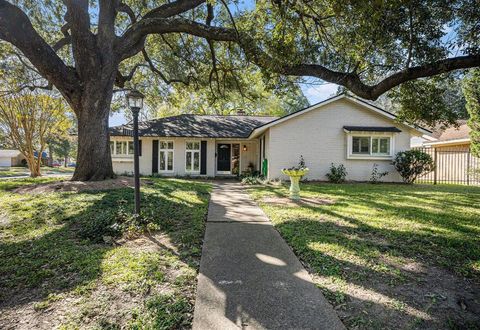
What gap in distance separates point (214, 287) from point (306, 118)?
12.0 meters

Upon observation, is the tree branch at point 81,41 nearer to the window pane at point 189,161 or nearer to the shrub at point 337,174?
the window pane at point 189,161

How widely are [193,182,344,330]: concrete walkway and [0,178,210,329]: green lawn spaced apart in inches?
7.8

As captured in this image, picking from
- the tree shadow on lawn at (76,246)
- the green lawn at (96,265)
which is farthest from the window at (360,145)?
the green lawn at (96,265)

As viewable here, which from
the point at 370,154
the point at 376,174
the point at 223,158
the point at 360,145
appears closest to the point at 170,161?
the point at 223,158

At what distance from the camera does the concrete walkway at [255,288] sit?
230cm

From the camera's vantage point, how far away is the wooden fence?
1464 cm

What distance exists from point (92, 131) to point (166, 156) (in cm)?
842

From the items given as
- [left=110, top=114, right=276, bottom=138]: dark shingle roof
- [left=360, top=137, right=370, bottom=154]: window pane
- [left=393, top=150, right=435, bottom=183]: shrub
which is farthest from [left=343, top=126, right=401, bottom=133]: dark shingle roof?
[left=110, top=114, right=276, bottom=138]: dark shingle roof

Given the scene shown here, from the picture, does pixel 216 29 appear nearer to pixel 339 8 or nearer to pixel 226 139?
pixel 339 8

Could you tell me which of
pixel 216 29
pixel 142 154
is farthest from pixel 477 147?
pixel 142 154

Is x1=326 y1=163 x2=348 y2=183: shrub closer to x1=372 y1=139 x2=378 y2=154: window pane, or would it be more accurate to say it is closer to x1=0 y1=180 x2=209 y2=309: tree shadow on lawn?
x1=372 y1=139 x2=378 y2=154: window pane

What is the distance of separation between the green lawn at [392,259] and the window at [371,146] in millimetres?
6737

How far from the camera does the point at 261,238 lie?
4539 mm

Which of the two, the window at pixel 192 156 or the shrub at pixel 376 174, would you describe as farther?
the window at pixel 192 156
